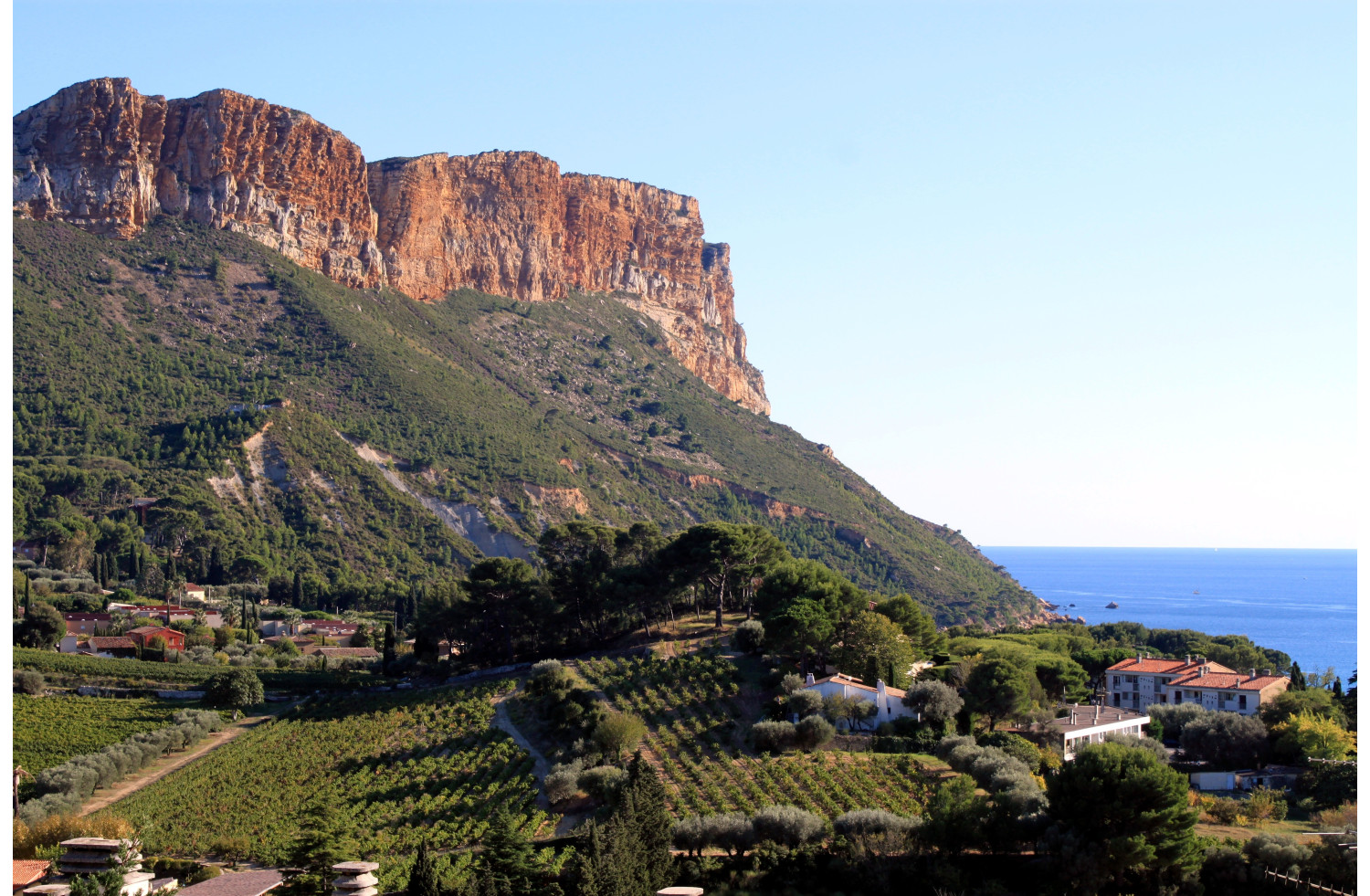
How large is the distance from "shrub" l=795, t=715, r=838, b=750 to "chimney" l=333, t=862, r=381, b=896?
12940 millimetres

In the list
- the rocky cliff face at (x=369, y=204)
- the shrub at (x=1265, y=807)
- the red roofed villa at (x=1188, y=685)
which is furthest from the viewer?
the rocky cliff face at (x=369, y=204)

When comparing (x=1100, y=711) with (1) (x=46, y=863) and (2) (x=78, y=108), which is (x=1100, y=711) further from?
(2) (x=78, y=108)

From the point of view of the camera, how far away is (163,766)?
34.9 m

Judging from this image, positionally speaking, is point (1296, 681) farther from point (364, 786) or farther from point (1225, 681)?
point (364, 786)

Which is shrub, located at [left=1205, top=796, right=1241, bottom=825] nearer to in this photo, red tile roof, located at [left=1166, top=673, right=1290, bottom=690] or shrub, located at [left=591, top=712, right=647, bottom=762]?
shrub, located at [left=591, top=712, right=647, bottom=762]

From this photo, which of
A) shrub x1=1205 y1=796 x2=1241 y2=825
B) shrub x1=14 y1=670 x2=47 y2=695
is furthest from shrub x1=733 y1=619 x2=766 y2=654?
shrub x1=14 y1=670 x2=47 y2=695

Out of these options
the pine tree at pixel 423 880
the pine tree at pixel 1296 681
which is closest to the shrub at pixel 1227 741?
the pine tree at pixel 1296 681

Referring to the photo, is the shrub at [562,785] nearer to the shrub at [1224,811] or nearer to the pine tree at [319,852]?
the pine tree at [319,852]

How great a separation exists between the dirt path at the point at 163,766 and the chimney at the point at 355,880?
43.0ft

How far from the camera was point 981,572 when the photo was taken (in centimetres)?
11212

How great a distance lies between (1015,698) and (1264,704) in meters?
10.9

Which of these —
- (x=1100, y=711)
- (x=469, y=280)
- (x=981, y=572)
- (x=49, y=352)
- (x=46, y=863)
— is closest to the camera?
(x=46, y=863)

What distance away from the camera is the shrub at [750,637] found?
3869cm

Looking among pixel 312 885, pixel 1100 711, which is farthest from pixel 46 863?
pixel 1100 711
